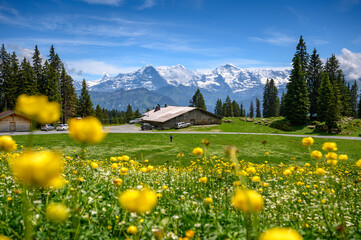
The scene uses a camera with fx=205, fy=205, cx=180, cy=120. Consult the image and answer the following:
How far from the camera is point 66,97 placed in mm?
48406

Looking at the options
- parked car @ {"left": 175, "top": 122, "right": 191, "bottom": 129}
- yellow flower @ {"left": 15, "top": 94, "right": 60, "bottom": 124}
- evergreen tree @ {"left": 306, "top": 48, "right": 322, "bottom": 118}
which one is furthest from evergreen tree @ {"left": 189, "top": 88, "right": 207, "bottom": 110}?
yellow flower @ {"left": 15, "top": 94, "right": 60, "bottom": 124}

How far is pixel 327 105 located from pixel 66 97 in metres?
53.6

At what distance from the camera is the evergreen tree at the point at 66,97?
4766 cm

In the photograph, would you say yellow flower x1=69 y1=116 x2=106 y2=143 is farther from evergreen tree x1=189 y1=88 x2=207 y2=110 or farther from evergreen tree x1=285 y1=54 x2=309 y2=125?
evergreen tree x1=189 y1=88 x2=207 y2=110

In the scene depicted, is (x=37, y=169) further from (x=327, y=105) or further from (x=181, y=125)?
(x=327, y=105)

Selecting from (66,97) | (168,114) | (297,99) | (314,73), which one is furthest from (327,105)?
(66,97)

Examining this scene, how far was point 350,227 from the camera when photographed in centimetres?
281

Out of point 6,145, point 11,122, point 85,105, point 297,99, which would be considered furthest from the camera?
point 85,105

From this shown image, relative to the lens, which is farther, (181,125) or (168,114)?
(168,114)

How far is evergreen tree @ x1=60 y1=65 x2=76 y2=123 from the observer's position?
156 feet

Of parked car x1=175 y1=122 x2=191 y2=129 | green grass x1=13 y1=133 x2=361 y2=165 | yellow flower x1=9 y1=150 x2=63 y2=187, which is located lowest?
green grass x1=13 y1=133 x2=361 y2=165

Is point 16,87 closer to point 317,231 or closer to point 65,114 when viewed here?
point 65,114

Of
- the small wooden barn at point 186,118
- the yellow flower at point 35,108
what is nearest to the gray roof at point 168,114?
the small wooden barn at point 186,118

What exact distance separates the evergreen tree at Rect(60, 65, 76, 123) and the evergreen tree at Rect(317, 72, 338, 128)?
5126cm
